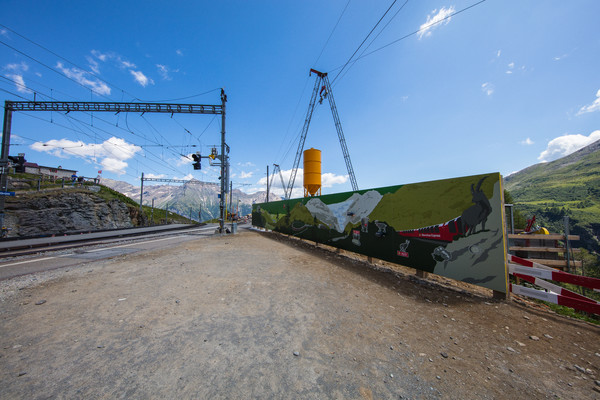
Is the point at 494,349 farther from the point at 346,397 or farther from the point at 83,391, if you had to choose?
the point at 83,391

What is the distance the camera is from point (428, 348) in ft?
9.61

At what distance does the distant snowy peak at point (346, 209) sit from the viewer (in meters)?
7.78

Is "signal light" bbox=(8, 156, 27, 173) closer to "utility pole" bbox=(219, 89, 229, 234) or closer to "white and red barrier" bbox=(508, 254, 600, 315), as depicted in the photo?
"utility pole" bbox=(219, 89, 229, 234)

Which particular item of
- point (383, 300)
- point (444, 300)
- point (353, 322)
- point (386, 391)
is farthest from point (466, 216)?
point (386, 391)

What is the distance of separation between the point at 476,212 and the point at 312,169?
1161 centimetres

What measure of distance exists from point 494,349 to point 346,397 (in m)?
2.44

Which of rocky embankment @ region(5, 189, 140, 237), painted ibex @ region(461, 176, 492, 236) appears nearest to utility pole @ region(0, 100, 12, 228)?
rocky embankment @ region(5, 189, 140, 237)

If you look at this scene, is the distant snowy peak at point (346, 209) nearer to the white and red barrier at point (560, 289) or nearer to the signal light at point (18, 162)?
the white and red barrier at point (560, 289)

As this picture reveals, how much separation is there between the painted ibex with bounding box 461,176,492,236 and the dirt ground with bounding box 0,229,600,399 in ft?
5.25

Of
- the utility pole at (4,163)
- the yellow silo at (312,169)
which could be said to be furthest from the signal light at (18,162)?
the yellow silo at (312,169)

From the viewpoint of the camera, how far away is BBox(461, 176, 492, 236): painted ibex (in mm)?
4766

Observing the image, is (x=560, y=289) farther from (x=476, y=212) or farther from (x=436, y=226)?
(x=436, y=226)

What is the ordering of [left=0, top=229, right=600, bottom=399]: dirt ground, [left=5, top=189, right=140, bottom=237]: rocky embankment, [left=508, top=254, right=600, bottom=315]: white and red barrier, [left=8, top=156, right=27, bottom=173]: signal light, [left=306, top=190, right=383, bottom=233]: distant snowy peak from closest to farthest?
1. [left=0, top=229, right=600, bottom=399]: dirt ground
2. [left=508, top=254, right=600, bottom=315]: white and red barrier
3. [left=306, top=190, right=383, bottom=233]: distant snowy peak
4. [left=8, top=156, right=27, bottom=173]: signal light
5. [left=5, top=189, right=140, bottom=237]: rocky embankment

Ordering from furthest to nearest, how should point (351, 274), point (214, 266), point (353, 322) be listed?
point (214, 266) < point (351, 274) < point (353, 322)
